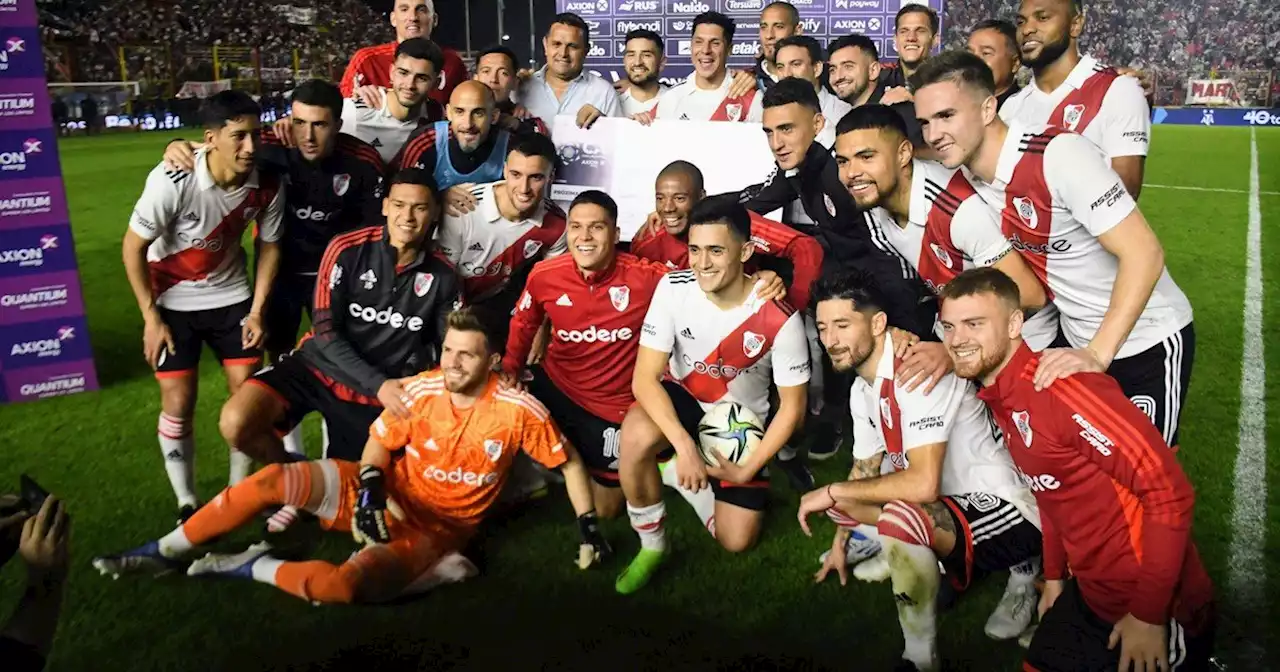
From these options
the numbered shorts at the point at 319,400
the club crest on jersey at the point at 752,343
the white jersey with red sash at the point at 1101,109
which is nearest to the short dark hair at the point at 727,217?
the club crest on jersey at the point at 752,343

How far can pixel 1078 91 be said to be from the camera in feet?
13.1

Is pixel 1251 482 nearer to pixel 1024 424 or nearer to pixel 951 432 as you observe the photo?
pixel 951 432

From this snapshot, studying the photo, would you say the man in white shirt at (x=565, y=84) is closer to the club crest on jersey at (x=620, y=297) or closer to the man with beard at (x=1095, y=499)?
the club crest on jersey at (x=620, y=297)

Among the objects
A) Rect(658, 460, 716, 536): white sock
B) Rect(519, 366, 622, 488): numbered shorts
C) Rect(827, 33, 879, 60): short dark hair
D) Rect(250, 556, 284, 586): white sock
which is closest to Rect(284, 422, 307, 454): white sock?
Rect(250, 556, 284, 586): white sock

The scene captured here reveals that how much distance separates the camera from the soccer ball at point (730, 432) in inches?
150

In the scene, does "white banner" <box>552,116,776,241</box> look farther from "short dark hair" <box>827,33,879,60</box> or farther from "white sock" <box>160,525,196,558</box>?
"white sock" <box>160,525,196,558</box>

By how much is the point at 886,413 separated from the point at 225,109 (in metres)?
3.03

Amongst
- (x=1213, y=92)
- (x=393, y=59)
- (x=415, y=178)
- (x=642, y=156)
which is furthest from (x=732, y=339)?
(x=1213, y=92)

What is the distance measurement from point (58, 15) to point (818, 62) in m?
29.3

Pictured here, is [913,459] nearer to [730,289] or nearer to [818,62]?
[730,289]

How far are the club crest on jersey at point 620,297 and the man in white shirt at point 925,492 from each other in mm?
1070

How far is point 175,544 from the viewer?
3494mm

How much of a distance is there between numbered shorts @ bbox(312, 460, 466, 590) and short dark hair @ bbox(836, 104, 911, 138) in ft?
7.40

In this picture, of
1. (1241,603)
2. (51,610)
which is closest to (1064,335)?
(1241,603)
